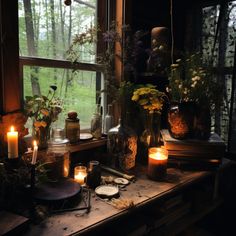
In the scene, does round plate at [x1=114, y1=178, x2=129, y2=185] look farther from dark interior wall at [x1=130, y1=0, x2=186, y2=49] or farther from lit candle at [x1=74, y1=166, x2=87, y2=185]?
dark interior wall at [x1=130, y1=0, x2=186, y2=49]

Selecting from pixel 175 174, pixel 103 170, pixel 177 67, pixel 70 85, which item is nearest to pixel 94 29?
pixel 70 85

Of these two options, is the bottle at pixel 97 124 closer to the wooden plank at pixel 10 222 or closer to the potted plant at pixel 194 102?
the potted plant at pixel 194 102

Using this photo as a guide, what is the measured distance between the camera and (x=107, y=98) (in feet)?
5.82

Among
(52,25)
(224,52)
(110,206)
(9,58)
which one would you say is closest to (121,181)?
(110,206)

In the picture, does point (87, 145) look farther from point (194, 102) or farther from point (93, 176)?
point (194, 102)

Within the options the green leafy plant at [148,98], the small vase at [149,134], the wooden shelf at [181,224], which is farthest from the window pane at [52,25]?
the wooden shelf at [181,224]

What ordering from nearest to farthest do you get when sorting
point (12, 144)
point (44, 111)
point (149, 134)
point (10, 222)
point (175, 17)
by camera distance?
1. point (10, 222)
2. point (12, 144)
3. point (44, 111)
4. point (149, 134)
5. point (175, 17)

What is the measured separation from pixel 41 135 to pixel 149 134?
64cm

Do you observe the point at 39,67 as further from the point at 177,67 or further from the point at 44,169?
the point at 177,67

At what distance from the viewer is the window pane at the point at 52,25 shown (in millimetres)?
1373

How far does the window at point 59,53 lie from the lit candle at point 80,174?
0.35 m

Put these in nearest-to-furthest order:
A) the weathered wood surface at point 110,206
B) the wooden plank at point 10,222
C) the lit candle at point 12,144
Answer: the wooden plank at point 10,222
the weathered wood surface at point 110,206
the lit candle at point 12,144

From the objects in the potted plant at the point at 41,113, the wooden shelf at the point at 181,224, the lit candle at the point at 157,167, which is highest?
the potted plant at the point at 41,113

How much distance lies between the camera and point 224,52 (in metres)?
1.97
